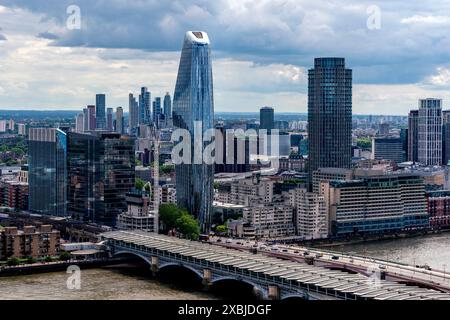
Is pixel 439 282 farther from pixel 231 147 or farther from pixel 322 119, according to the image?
pixel 231 147

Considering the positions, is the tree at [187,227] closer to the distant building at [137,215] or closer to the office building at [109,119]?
the distant building at [137,215]

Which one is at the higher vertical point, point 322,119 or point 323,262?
point 322,119

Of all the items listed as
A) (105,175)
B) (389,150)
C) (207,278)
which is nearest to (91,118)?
(389,150)

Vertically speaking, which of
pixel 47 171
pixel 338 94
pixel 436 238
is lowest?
pixel 436 238
